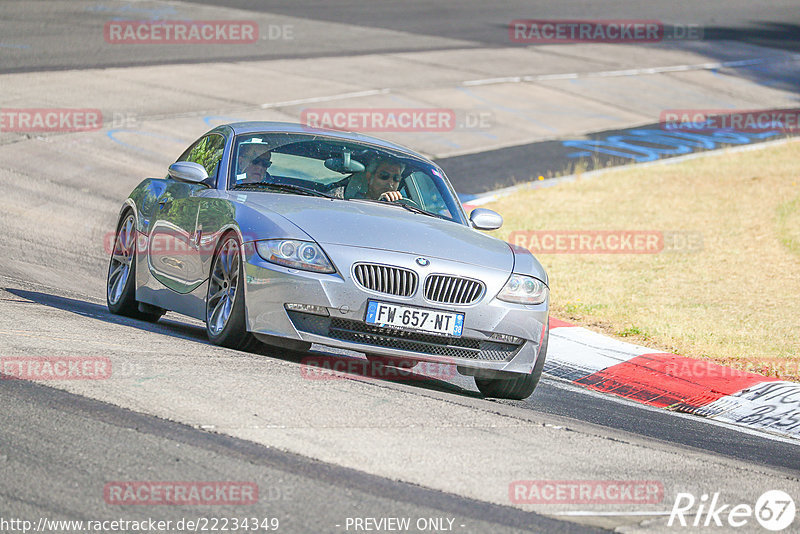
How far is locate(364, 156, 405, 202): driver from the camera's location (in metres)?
8.34

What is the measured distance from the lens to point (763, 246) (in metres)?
15.3

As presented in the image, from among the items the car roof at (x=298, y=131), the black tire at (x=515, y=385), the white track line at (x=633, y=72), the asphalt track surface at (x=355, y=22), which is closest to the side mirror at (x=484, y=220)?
the car roof at (x=298, y=131)

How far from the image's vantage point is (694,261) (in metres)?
14.5

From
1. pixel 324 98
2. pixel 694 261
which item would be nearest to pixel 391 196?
pixel 694 261

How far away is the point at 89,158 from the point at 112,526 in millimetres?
13414

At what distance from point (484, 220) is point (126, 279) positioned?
9.04 ft

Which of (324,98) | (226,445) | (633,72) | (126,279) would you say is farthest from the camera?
(633,72)

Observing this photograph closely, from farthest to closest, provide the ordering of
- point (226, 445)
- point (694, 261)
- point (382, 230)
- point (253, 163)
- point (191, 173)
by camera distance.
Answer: point (694, 261), point (253, 163), point (191, 173), point (382, 230), point (226, 445)

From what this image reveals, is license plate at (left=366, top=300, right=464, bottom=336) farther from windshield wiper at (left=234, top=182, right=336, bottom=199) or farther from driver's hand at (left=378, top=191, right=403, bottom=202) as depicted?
driver's hand at (left=378, top=191, right=403, bottom=202)

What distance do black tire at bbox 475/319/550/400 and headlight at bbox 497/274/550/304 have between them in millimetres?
245

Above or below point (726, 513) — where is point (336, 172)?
above

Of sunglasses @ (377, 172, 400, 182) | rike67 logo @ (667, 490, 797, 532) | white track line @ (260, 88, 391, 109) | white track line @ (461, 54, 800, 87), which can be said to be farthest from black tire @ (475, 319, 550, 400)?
white track line @ (461, 54, 800, 87)

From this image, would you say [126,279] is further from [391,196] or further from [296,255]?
[296,255]

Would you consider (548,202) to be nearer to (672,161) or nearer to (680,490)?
(672,161)
